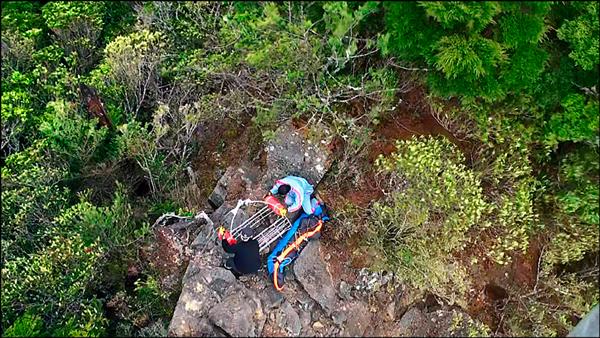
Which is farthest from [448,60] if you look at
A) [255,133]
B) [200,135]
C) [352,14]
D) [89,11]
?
[89,11]

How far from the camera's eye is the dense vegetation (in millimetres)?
7191

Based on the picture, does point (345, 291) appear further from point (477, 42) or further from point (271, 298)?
point (477, 42)

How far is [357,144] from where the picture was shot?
8203 mm

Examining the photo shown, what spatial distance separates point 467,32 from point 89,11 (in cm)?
727

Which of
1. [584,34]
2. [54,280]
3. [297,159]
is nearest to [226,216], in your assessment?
[297,159]

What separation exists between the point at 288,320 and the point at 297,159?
2.54 meters

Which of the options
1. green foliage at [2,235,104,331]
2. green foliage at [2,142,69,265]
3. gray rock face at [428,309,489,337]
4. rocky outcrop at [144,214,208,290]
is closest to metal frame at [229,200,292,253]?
rocky outcrop at [144,214,208,290]

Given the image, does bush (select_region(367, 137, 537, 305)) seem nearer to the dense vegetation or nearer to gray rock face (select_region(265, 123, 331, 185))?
the dense vegetation

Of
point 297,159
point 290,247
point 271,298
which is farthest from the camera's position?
point 297,159

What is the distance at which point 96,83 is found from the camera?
9.38 metres

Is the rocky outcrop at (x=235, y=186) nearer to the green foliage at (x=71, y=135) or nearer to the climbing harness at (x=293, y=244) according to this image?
the climbing harness at (x=293, y=244)

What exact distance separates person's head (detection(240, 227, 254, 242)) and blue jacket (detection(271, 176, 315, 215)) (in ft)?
2.21

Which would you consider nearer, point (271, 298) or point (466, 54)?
point (466, 54)

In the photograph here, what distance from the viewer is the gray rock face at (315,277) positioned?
7.52 metres
